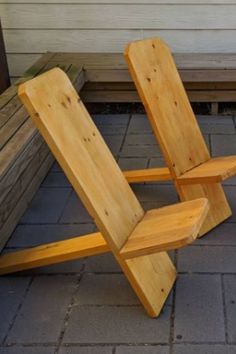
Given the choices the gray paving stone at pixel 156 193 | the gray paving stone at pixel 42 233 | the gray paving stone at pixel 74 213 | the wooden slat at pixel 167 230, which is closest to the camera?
the wooden slat at pixel 167 230

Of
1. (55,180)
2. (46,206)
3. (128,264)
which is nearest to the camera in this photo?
(128,264)

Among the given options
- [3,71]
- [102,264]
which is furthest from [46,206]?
[3,71]

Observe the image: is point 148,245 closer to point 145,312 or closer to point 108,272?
point 145,312

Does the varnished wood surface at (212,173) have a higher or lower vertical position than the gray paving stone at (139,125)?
higher

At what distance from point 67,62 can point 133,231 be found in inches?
111

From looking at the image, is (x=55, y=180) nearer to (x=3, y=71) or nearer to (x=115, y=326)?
(x=3, y=71)

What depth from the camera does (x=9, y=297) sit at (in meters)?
2.57

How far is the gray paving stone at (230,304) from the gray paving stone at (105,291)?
15.7 inches

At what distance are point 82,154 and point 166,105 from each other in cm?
95

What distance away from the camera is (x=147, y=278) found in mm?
2385

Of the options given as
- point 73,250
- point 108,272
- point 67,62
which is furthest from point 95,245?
point 67,62

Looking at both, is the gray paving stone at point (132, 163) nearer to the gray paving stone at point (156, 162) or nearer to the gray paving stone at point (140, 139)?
the gray paving stone at point (156, 162)

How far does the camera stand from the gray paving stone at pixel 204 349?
7.04 feet

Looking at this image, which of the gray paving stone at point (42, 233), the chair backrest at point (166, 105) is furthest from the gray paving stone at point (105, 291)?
the chair backrest at point (166, 105)
